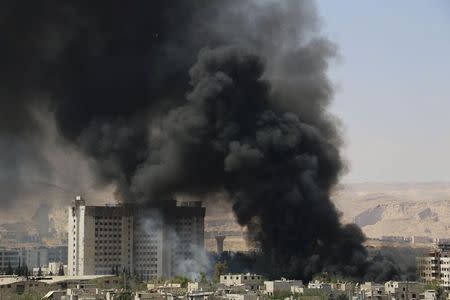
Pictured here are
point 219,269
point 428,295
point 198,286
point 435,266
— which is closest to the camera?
point 428,295

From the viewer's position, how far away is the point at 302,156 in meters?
58.8

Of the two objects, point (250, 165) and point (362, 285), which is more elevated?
point (250, 165)

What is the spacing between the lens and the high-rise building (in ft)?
205

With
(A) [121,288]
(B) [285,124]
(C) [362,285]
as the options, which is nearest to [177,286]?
(A) [121,288]

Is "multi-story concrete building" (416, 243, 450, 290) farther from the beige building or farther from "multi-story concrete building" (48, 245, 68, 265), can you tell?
"multi-story concrete building" (48, 245, 68, 265)

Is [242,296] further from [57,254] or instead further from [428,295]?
[57,254]

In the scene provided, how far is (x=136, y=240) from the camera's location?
6347cm

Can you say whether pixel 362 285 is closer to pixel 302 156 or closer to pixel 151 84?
pixel 302 156

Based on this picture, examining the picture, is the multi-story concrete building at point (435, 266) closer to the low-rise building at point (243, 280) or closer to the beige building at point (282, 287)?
the low-rise building at point (243, 280)

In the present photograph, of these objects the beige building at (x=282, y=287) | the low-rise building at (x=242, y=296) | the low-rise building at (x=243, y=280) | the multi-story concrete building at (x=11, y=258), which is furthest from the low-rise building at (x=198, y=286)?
the multi-story concrete building at (x=11, y=258)

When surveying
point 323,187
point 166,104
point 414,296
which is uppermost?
point 166,104

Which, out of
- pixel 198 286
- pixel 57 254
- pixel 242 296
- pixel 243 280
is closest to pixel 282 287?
pixel 198 286

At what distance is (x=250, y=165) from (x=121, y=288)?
8277mm

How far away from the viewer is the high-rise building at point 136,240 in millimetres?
62531
